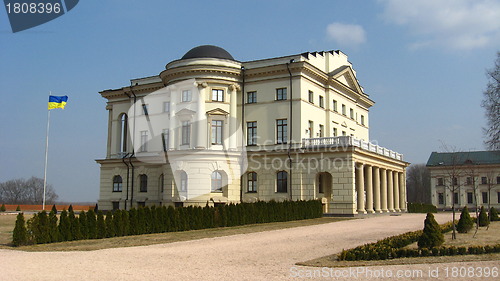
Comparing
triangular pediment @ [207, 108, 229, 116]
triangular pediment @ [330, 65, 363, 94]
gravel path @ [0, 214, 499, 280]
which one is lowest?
gravel path @ [0, 214, 499, 280]

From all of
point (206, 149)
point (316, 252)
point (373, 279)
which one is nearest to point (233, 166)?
point (206, 149)

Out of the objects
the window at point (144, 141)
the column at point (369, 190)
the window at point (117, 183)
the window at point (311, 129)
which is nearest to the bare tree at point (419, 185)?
the column at point (369, 190)

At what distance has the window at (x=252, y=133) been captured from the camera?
43781mm

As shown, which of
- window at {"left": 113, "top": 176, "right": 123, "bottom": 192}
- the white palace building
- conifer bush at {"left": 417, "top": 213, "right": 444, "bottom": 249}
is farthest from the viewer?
window at {"left": 113, "top": 176, "right": 123, "bottom": 192}

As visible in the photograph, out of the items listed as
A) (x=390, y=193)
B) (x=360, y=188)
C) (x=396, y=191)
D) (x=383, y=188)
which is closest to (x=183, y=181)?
(x=360, y=188)

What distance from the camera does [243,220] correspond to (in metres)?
31.5

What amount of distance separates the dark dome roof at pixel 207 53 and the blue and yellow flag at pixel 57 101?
13.8m

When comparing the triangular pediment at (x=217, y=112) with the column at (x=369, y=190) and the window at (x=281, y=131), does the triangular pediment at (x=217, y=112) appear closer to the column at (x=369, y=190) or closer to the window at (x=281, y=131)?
the window at (x=281, y=131)

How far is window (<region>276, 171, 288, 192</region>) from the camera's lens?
1649 inches

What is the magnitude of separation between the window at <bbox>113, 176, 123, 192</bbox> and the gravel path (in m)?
33.3

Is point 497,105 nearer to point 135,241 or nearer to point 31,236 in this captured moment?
point 135,241

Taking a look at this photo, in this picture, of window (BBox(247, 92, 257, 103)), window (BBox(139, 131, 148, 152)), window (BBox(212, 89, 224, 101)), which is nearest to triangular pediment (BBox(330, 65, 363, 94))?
window (BBox(247, 92, 257, 103))

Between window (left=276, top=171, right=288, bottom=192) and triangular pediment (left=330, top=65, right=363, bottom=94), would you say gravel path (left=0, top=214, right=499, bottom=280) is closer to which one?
window (left=276, top=171, right=288, bottom=192)

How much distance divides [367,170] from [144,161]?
2241cm
